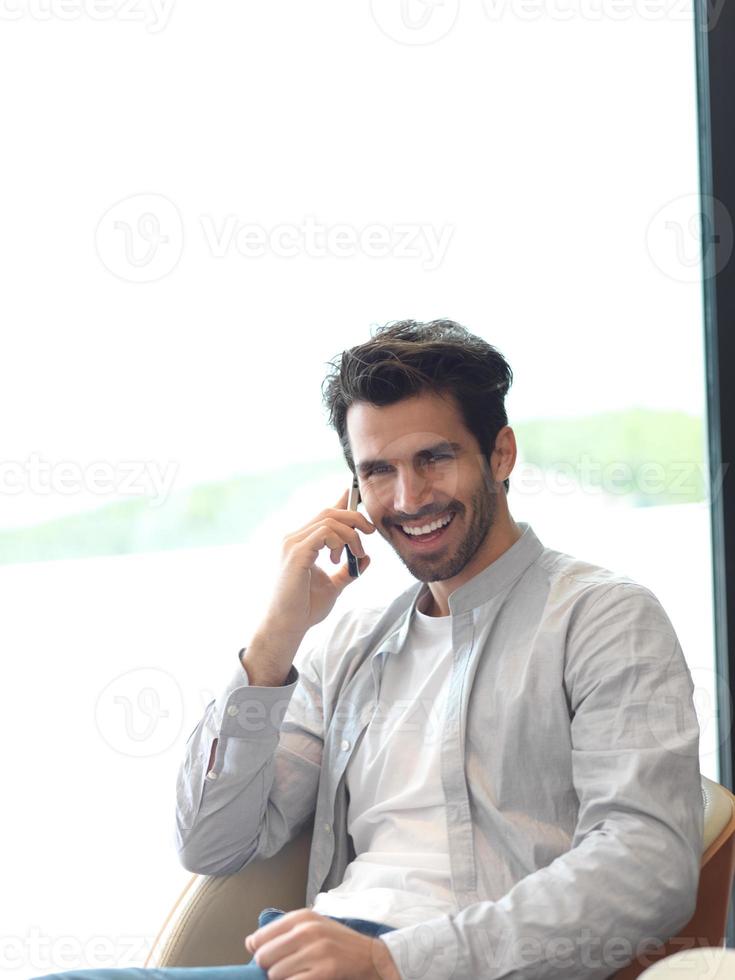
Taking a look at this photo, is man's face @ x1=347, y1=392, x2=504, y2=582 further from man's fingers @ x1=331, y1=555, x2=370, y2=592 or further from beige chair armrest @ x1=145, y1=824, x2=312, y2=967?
beige chair armrest @ x1=145, y1=824, x2=312, y2=967

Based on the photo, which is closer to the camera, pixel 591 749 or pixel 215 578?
pixel 591 749

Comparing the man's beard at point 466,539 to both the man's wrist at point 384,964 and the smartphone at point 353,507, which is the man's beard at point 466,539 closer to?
the smartphone at point 353,507

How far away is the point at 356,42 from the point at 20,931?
2138 millimetres

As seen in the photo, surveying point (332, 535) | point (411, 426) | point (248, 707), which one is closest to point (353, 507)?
point (332, 535)

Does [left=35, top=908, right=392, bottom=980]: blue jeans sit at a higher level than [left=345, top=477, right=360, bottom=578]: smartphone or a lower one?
lower

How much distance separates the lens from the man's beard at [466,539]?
1556 millimetres

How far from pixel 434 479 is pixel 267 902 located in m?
0.70

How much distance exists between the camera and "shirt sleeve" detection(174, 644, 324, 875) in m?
1.53

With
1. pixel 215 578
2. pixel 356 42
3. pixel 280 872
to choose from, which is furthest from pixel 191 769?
pixel 356 42

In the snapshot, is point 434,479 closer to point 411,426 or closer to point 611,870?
point 411,426

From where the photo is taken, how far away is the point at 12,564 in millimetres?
2404

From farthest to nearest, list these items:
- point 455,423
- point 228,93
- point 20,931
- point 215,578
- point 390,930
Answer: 1. point 215,578
2. point 20,931
3. point 228,93
4. point 455,423
5. point 390,930

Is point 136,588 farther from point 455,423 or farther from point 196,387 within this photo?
point 455,423

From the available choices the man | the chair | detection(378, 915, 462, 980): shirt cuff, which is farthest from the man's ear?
detection(378, 915, 462, 980): shirt cuff
